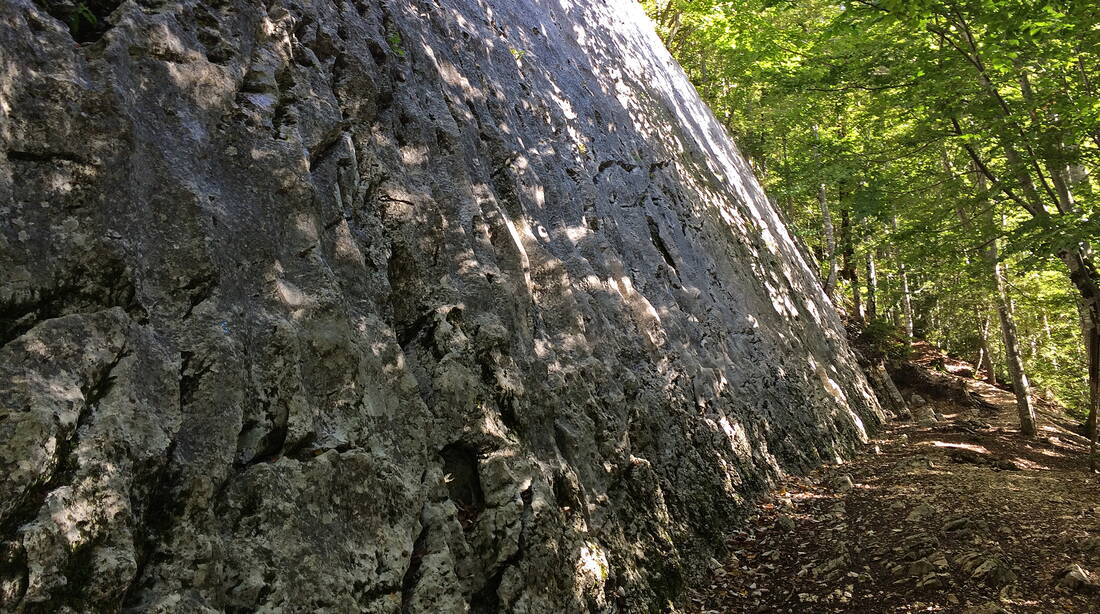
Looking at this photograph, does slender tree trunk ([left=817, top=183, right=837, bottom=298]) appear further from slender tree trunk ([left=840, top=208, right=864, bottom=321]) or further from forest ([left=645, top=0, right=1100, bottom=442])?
slender tree trunk ([left=840, top=208, right=864, bottom=321])

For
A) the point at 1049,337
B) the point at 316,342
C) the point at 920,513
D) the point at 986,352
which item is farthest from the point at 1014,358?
the point at 316,342

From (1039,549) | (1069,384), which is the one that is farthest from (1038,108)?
(1069,384)

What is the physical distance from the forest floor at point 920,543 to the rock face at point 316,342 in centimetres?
53

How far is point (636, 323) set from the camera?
735 cm

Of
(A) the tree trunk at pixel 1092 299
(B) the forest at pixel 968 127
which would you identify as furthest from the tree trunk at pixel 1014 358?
(A) the tree trunk at pixel 1092 299

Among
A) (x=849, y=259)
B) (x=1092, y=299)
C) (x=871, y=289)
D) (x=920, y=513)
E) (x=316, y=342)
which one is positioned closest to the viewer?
(x=316, y=342)

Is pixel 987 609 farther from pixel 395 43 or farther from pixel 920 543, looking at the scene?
pixel 395 43

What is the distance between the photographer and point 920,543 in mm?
6371

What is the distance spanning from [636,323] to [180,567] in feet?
17.1

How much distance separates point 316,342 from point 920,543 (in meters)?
5.82

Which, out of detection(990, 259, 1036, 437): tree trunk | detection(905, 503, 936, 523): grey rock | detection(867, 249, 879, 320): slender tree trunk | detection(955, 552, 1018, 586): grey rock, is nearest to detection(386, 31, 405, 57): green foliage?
detection(955, 552, 1018, 586): grey rock

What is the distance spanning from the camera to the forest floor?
5.54m

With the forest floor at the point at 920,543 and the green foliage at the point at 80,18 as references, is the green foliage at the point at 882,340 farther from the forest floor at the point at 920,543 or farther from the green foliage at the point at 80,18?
the green foliage at the point at 80,18

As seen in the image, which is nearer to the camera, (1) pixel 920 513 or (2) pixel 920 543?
(2) pixel 920 543
